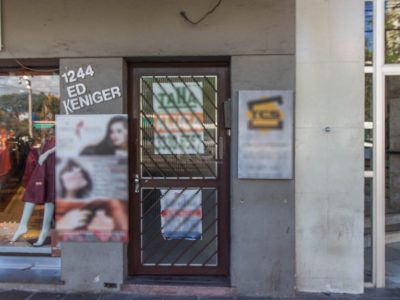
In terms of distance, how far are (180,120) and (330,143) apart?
1549mm

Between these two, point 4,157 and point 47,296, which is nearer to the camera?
point 47,296

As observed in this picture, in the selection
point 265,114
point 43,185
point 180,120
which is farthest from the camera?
point 43,185

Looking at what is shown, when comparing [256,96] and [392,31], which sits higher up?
[392,31]

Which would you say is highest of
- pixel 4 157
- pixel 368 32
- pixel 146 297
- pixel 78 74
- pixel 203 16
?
pixel 203 16

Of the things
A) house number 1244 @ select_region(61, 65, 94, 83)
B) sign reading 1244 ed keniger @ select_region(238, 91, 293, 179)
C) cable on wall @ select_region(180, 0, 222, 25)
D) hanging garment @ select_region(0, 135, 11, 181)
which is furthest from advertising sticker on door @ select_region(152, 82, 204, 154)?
hanging garment @ select_region(0, 135, 11, 181)

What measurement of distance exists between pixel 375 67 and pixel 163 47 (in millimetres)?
2173

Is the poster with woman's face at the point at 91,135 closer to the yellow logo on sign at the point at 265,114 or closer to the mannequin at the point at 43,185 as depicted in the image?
the mannequin at the point at 43,185

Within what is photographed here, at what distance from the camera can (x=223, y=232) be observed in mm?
4535

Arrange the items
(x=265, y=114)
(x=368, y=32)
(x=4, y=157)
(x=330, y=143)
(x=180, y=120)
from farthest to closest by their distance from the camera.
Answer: (x=4, y=157), (x=180, y=120), (x=368, y=32), (x=330, y=143), (x=265, y=114)

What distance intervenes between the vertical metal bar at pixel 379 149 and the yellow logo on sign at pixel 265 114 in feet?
3.46

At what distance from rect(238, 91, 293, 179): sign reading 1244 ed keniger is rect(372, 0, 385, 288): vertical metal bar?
0.95m

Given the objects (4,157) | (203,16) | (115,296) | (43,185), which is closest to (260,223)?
(115,296)

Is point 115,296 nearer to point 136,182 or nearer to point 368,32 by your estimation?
point 136,182

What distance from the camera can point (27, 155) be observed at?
Result: 4.95m
